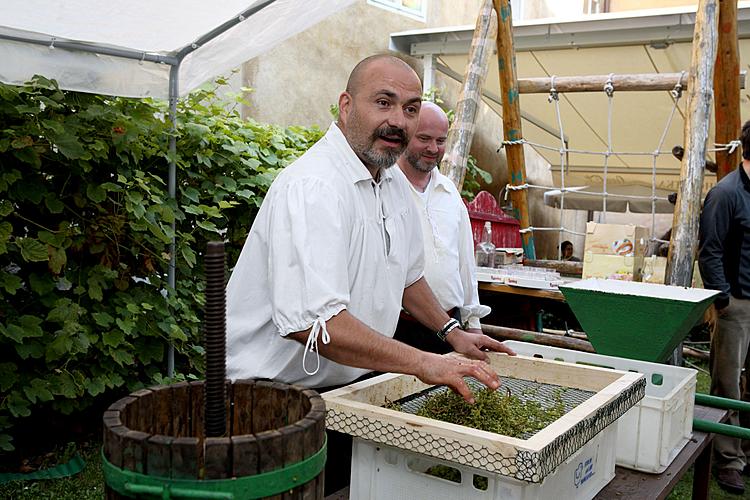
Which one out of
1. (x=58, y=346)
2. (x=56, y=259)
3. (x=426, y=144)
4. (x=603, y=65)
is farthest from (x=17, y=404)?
(x=603, y=65)

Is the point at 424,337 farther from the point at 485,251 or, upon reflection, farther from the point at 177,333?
the point at 485,251

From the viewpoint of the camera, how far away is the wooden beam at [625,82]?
488 centimetres

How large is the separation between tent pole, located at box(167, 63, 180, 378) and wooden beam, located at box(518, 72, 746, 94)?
2.94 meters

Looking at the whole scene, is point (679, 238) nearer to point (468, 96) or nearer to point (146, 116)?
point (468, 96)

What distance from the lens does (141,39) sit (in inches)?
129

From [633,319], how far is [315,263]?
146 centimetres

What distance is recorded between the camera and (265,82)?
288 inches

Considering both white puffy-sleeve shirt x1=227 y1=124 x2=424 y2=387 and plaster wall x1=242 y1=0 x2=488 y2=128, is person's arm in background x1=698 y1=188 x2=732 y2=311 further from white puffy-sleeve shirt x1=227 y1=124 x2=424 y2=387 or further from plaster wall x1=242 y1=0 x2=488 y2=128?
plaster wall x1=242 y1=0 x2=488 y2=128

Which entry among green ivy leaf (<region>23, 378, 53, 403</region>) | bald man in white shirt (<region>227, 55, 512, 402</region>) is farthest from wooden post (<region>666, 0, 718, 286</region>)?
green ivy leaf (<region>23, 378, 53, 403</region>)

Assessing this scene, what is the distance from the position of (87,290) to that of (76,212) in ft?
1.27

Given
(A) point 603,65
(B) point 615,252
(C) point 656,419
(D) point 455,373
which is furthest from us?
(A) point 603,65

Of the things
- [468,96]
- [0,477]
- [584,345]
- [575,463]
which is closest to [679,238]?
[584,345]

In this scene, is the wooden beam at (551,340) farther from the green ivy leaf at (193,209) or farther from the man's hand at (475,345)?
the green ivy leaf at (193,209)

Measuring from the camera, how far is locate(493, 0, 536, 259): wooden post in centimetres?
539
